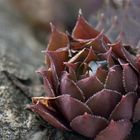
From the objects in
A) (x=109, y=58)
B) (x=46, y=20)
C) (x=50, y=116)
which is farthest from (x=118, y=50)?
(x=46, y=20)

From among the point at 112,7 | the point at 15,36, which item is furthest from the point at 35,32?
the point at 112,7

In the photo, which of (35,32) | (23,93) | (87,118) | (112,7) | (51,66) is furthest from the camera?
(35,32)

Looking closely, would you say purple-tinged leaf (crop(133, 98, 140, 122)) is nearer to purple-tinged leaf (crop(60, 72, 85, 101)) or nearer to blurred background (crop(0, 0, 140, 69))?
purple-tinged leaf (crop(60, 72, 85, 101))

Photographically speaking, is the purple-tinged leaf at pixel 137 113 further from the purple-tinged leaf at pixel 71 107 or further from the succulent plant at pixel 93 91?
the purple-tinged leaf at pixel 71 107

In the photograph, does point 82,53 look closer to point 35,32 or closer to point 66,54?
point 66,54

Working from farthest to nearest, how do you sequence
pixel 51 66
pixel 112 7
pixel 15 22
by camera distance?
pixel 15 22
pixel 112 7
pixel 51 66

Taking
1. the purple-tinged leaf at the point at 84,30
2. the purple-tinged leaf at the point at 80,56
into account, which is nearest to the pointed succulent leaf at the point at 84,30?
the purple-tinged leaf at the point at 84,30
